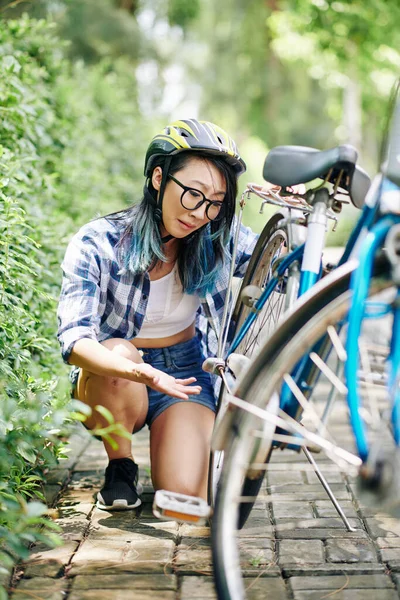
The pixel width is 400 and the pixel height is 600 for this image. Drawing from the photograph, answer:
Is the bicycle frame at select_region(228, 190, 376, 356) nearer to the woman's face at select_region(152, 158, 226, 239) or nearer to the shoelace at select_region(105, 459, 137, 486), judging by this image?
the woman's face at select_region(152, 158, 226, 239)

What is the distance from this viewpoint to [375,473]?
1.68 meters

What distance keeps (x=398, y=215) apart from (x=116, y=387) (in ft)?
4.73

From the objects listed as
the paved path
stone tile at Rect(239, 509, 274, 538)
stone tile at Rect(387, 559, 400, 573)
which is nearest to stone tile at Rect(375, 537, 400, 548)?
the paved path

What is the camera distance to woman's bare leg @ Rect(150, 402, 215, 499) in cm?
286

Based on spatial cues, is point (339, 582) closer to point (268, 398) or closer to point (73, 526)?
point (268, 398)

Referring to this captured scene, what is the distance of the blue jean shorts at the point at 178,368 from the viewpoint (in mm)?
3133

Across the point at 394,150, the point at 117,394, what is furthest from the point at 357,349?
the point at 117,394

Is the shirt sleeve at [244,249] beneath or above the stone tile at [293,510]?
above

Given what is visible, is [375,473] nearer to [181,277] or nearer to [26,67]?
[181,277]

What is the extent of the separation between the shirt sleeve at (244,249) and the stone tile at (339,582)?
132 centimetres

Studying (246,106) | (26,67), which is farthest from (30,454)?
(246,106)

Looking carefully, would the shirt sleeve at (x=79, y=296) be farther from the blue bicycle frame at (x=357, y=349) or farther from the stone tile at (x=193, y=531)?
the blue bicycle frame at (x=357, y=349)

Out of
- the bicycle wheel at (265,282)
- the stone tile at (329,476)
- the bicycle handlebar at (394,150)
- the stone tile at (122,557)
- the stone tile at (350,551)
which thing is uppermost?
the bicycle handlebar at (394,150)

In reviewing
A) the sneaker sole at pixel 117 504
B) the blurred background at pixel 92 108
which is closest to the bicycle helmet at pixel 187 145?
the blurred background at pixel 92 108
